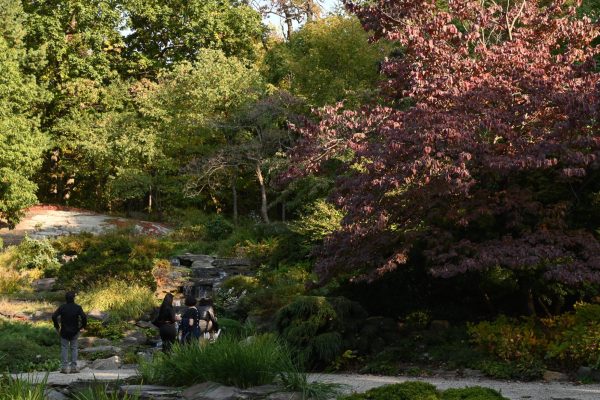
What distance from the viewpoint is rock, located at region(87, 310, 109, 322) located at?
53.6 feet

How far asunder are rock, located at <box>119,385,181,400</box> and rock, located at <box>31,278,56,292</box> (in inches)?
543

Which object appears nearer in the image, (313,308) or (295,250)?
(313,308)

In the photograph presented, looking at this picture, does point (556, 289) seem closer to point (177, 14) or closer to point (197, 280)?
point (197, 280)

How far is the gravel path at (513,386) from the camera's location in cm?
790

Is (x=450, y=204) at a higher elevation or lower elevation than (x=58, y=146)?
lower

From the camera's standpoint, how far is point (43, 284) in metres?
20.8

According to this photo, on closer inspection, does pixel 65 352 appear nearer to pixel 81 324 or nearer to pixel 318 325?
pixel 81 324

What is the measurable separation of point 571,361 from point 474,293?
2864mm

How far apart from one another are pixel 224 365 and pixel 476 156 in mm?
4714

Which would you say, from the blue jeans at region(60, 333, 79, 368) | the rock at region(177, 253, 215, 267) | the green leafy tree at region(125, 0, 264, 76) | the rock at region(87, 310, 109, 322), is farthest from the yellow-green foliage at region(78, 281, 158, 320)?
the green leafy tree at region(125, 0, 264, 76)

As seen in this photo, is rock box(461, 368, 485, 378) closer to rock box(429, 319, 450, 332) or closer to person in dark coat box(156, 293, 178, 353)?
rock box(429, 319, 450, 332)

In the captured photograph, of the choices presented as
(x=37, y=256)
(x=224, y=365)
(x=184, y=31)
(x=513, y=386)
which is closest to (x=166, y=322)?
(x=224, y=365)

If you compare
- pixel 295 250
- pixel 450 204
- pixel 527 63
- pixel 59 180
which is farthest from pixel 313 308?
pixel 59 180

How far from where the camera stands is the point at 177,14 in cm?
4016
